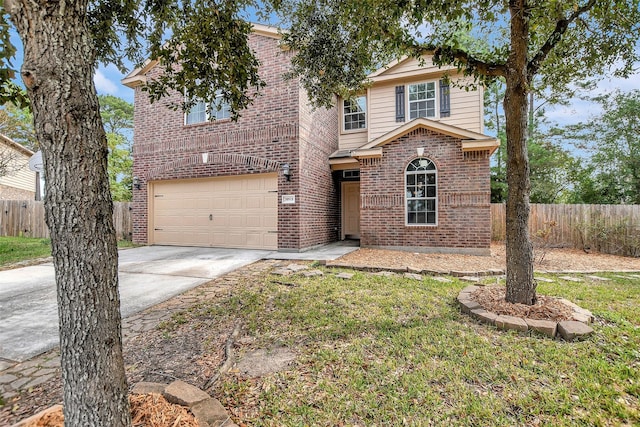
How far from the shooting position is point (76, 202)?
4.27ft

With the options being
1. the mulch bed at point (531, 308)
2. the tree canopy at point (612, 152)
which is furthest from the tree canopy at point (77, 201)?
the tree canopy at point (612, 152)

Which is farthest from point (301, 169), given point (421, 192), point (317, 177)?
point (421, 192)

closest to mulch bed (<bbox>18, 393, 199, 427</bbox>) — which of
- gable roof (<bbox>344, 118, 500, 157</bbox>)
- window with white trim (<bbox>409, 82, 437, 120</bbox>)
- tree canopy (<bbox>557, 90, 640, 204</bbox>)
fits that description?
gable roof (<bbox>344, 118, 500, 157</bbox>)

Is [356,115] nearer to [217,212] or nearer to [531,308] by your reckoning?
[217,212]

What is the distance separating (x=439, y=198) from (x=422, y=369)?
670 centimetres

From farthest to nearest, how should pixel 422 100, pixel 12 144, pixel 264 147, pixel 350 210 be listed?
1. pixel 12 144
2. pixel 350 210
3. pixel 422 100
4. pixel 264 147

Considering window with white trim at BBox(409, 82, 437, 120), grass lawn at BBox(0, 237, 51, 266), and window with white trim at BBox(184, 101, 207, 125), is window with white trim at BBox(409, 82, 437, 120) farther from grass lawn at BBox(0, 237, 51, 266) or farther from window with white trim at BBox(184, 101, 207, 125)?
grass lawn at BBox(0, 237, 51, 266)

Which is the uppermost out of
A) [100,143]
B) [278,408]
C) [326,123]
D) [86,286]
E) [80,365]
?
[326,123]

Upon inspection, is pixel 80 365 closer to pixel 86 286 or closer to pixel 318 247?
pixel 86 286

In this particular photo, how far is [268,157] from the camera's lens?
836 cm

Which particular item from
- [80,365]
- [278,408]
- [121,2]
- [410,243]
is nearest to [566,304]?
[278,408]

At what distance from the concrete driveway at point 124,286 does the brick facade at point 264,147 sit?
1.81m

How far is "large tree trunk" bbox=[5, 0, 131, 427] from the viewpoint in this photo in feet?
4.13

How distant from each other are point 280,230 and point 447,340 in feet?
19.5
